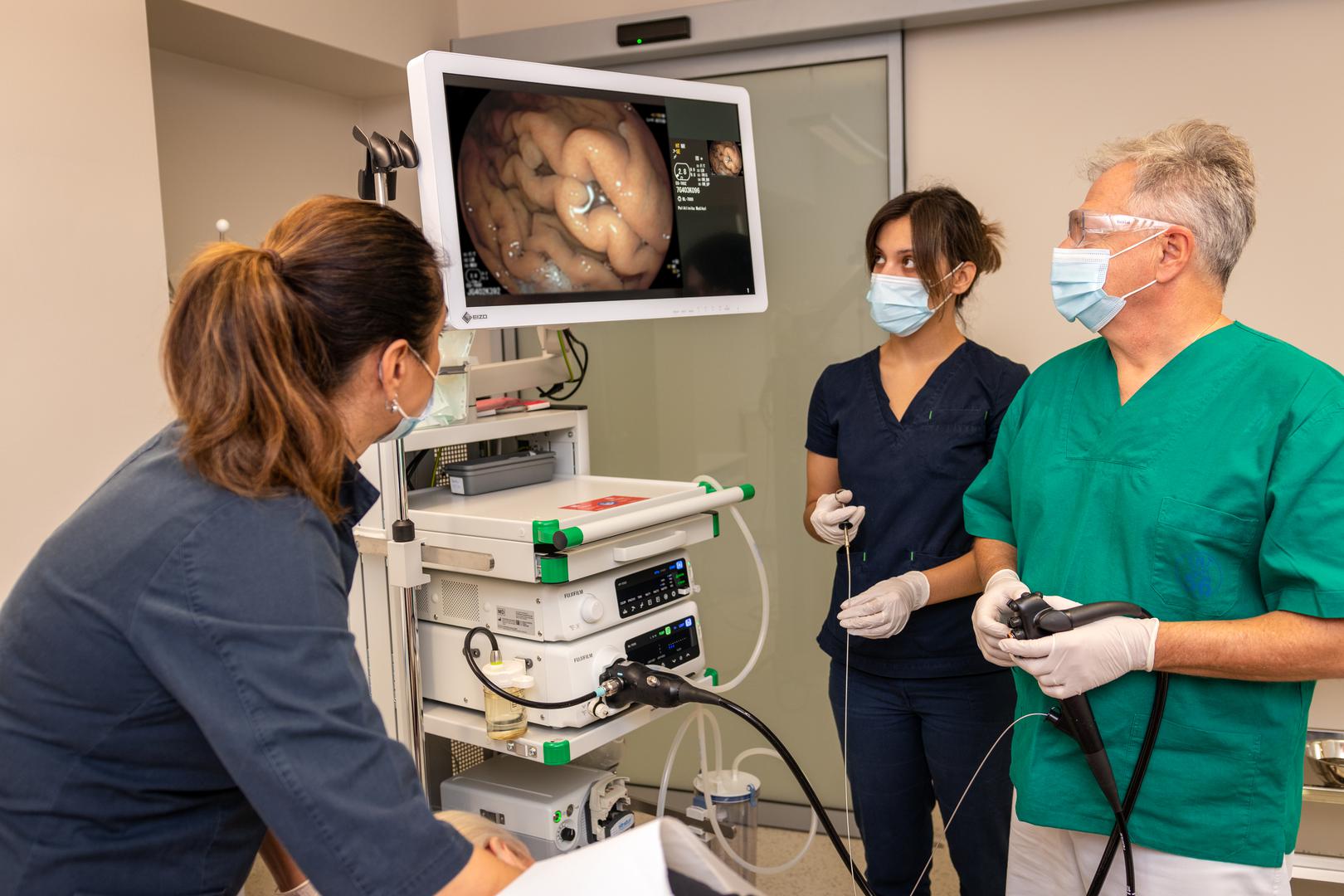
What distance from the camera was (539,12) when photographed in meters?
2.88

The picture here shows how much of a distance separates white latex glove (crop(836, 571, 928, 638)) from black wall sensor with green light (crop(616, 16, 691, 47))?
164 cm

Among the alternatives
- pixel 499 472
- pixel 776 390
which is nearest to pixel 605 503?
pixel 499 472

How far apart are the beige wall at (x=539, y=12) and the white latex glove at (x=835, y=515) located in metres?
1.51

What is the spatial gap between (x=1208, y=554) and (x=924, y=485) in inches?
24.0

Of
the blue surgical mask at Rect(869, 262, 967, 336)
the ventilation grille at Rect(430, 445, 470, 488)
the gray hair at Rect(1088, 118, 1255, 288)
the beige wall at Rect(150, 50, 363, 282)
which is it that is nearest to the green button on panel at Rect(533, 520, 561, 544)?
the ventilation grille at Rect(430, 445, 470, 488)

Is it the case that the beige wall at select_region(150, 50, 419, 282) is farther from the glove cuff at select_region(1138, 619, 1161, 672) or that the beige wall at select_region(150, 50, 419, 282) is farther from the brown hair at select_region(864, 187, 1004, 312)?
the glove cuff at select_region(1138, 619, 1161, 672)

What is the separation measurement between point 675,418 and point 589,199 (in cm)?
131

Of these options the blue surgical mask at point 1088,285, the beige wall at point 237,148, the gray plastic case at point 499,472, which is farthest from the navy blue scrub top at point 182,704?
the beige wall at point 237,148

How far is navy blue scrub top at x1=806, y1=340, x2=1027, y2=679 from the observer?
177 centimetres

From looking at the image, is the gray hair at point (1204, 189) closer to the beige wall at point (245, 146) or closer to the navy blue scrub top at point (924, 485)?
the navy blue scrub top at point (924, 485)

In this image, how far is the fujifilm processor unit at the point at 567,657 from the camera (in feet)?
5.08

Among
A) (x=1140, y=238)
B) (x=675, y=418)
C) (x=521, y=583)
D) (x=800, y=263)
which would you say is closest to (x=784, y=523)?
(x=675, y=418)

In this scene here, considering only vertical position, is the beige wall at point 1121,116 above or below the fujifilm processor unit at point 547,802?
above

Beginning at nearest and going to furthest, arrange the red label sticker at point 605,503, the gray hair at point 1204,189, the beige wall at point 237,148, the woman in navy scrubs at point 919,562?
the gray hair at point 1204,189
the red label sticker at point 605,503
the woman in navy scrubs at point 919,562
the beige wall at point 237,148
